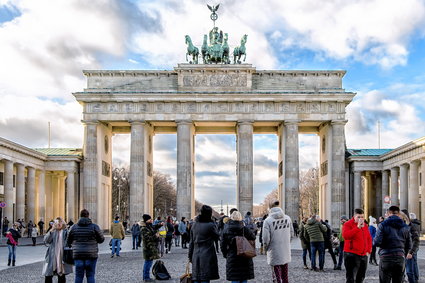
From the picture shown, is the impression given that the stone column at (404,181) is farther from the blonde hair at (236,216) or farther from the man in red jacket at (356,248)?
the blonde hair at (236,216)

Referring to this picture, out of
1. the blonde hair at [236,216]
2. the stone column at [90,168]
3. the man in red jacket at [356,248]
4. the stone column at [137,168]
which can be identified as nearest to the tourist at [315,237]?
the man in red jacket at [356,248]

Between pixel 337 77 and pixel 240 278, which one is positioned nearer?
pixel 240 278

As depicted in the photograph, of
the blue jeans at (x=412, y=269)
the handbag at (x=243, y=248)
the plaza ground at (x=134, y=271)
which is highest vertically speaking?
the handbag at (x=243, y=248)

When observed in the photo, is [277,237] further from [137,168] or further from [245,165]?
[137,168]

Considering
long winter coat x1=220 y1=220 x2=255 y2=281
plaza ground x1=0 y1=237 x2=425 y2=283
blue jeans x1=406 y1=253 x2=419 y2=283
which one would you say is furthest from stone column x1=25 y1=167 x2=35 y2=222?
long winter coat x1=220 y1=220 x2=255 y2=281

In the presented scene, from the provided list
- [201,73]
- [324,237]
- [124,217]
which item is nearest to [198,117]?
[201,73]

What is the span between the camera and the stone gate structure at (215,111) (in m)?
64.0

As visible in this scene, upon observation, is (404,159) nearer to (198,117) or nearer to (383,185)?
(383,185)

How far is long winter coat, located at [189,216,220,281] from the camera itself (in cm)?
1320

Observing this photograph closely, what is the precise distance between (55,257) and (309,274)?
9.48 meters

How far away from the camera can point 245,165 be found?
212ft

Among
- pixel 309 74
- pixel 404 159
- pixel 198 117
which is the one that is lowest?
pixel 404 159

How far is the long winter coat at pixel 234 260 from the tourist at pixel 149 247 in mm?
7253

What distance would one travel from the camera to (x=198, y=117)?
64625 mm
